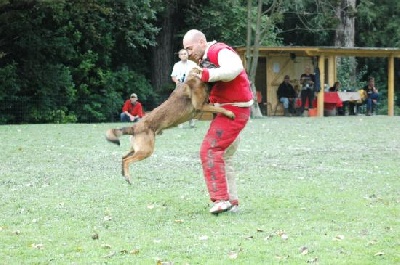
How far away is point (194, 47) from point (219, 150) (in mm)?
1065

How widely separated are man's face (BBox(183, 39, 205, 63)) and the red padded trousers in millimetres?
615

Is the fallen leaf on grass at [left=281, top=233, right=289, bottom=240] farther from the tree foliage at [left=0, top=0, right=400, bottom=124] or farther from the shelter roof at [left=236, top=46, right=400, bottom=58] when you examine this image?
the shelter roof at [left=236, top=46, right=400, bottom=58]

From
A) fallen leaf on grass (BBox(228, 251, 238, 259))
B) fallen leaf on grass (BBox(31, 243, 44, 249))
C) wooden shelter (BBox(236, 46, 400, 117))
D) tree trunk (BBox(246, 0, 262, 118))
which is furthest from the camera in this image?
wooden shelter (BBox(236, 46, 400, 117))

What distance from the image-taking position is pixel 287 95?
39.7 metres

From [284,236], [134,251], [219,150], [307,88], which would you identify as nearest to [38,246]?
[134,251]

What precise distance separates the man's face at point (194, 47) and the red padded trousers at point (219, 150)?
615 mm

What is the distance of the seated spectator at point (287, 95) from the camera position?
39594 mm

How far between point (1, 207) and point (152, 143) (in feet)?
6.15

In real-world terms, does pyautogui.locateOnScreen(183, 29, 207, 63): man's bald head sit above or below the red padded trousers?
above

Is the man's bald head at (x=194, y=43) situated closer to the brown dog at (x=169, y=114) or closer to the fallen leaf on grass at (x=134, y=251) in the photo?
the brown dog at (x=169, y=114)

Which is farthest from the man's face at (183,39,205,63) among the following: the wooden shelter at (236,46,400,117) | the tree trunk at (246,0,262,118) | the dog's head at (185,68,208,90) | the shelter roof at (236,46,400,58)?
the wooden shelter at (236,46,400,117)

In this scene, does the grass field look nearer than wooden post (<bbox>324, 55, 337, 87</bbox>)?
Yes

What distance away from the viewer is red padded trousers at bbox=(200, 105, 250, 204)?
9203 mm

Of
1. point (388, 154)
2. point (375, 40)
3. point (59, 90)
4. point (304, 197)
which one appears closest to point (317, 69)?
point (59, 90)
